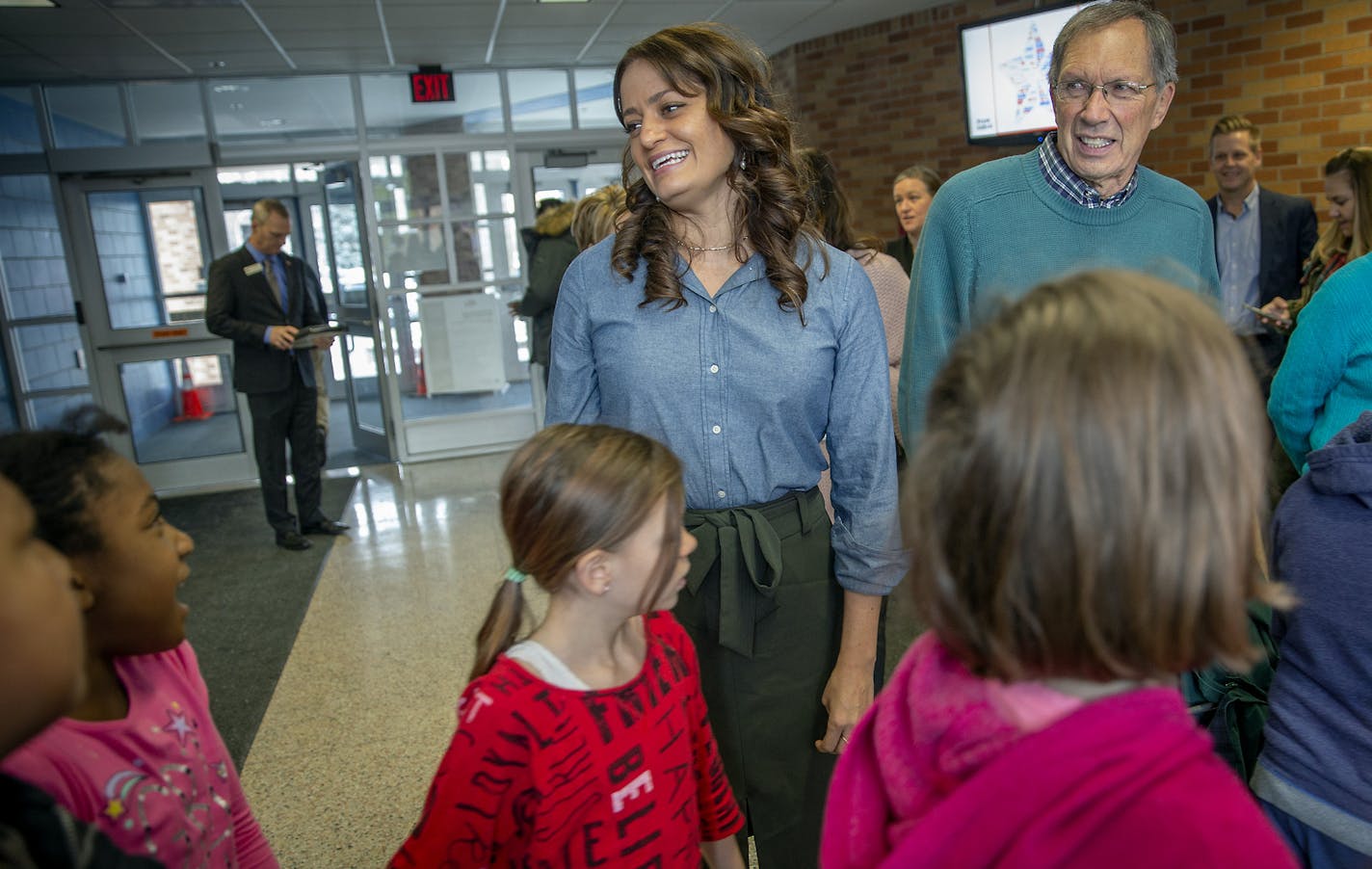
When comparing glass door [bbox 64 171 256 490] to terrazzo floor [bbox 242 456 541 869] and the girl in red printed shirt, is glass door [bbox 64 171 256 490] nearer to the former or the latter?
terrazzo floor [bbox 242 456 541 869]

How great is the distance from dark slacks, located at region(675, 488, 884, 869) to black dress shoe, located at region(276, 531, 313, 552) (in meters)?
3.86

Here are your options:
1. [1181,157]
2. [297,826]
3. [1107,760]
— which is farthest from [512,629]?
[1181,157]

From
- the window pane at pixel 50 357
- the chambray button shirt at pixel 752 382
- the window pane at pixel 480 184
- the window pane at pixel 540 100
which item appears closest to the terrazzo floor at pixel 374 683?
the chambray button shirt at pixel 752 382

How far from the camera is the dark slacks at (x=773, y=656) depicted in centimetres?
136

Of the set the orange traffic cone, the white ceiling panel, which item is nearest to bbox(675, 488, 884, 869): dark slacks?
the white ceiling panel

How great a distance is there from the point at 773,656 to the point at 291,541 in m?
4.02

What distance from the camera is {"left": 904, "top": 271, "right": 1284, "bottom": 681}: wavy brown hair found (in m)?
0.55

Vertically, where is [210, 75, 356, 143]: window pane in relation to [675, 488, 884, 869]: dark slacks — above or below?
above

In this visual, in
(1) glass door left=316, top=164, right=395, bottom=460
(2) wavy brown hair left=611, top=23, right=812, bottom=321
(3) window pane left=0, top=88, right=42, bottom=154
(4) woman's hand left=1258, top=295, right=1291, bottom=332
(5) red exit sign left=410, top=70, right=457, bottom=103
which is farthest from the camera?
(1) glass door left=316, top=164, right=395, bottom=460

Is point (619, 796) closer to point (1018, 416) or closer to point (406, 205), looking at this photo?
point (1018, 416)

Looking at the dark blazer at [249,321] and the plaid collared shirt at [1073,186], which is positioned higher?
the plaid collared shirt at [1073,186]

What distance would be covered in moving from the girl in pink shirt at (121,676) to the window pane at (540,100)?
6172 mm

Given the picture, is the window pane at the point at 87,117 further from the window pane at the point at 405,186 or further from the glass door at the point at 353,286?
the window pane at the point at 405,186

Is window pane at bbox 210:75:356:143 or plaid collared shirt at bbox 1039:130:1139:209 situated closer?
plaid collared shirt at bbox 1039:130:1139:209
